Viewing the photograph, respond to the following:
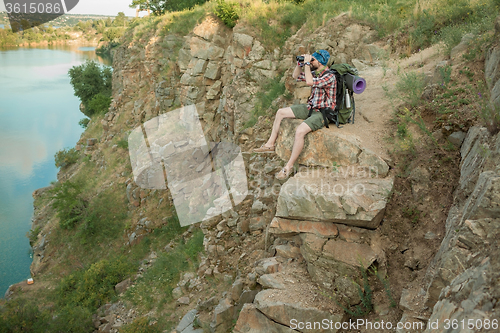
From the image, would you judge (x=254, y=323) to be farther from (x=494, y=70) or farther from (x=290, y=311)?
(x=494, y=70)

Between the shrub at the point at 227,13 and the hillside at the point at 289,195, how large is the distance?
1.40 ft

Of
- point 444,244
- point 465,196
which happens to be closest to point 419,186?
point 465,196

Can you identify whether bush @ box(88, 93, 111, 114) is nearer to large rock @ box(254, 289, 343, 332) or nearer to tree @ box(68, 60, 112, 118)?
tree @ box(68, 60, 112, 118)

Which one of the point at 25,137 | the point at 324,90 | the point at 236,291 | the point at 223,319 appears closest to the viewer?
the point at 324,90

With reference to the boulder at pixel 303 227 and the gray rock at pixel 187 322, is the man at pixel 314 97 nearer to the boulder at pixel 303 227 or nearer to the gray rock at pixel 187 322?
the boulder at pixel 303 227

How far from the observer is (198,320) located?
20.7 ft

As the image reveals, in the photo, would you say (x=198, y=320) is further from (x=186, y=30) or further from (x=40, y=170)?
(x=40, y=170)

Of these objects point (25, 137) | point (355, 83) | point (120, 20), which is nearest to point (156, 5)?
point (25, 137)

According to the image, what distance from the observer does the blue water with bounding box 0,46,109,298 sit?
1705cm

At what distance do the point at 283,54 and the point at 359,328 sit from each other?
8.73m

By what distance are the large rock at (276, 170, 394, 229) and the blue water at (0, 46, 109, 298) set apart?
15034 millimetres

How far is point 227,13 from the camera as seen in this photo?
40.2 feet

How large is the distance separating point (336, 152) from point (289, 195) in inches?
42.6

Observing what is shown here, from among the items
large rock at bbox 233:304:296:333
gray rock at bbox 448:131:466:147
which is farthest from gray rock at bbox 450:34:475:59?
large rock at bbox 233:304:296:333
